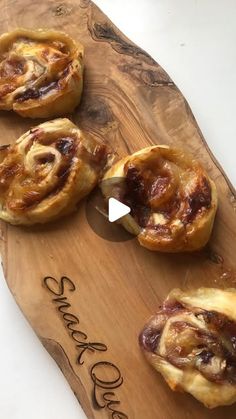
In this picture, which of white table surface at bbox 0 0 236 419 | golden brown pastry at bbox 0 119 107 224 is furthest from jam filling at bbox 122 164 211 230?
white table surface at bbox 0 0 236 419

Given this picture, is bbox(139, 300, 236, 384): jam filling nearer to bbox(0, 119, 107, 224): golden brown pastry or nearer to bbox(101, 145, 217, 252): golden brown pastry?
bbox(101, 145, 217, 252): golden brown pastry

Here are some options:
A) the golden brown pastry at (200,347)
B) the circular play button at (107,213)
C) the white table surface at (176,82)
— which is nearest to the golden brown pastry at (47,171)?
the circular play button at (107,213)

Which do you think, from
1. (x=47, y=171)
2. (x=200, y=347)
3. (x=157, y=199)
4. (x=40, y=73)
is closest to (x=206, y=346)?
(x=200, y=347)

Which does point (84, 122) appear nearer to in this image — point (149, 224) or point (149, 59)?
point (149, 59)

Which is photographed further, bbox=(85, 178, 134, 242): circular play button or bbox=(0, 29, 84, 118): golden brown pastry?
bbox=(0, 29, 84, 118): golden brown pastry

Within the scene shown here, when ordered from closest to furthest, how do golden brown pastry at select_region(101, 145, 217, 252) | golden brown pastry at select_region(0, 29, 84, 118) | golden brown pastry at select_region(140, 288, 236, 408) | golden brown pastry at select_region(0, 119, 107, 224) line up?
golden brown pastry at select_region(140, 288, 236, 408), golden brown pastry at select_region(101, 145, 217, 252), golden brown pastry at select_region(0, 119, 107, 224), golden brown pastry at select_region(0, 29, 84, 118)
